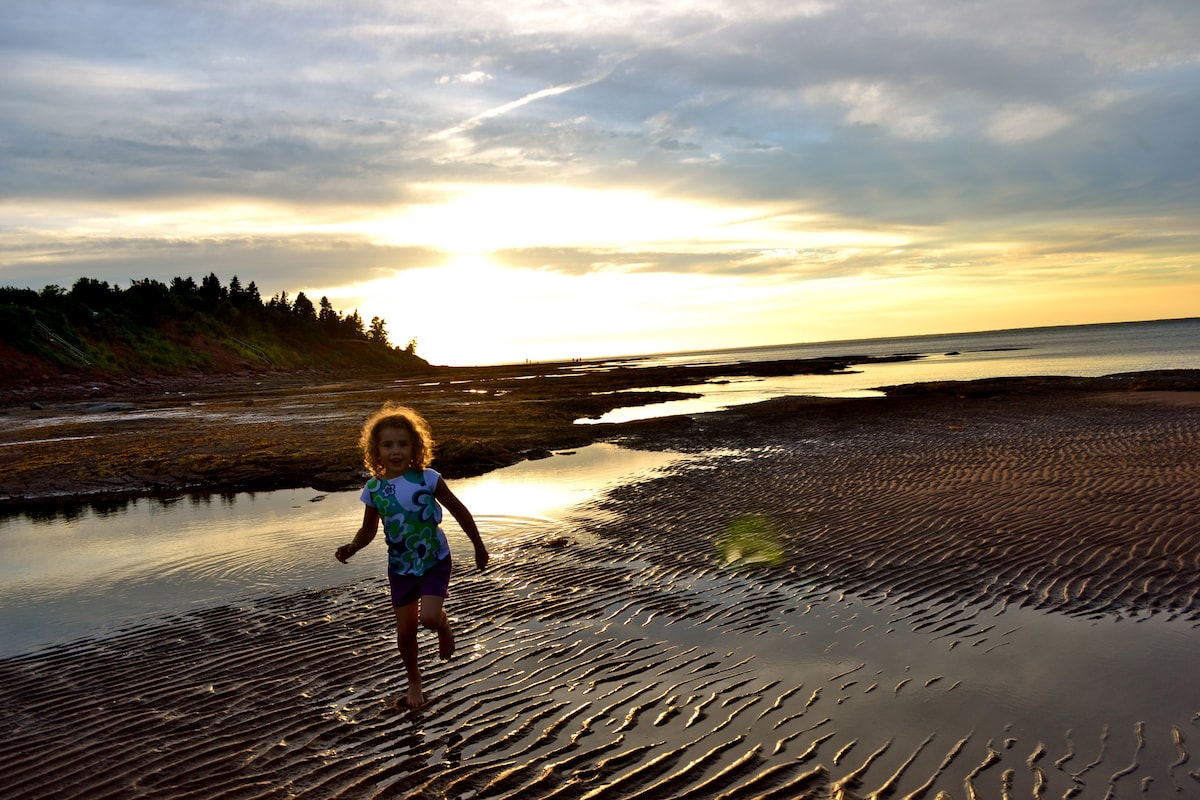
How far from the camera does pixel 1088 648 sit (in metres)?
6.85

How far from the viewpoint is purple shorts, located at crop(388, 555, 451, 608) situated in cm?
606

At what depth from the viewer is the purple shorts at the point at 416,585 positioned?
6059 millimetres

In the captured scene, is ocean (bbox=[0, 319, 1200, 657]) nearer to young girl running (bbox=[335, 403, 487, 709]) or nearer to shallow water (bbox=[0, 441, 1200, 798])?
shallow water (bbox=[0, 441, 1200, 798])

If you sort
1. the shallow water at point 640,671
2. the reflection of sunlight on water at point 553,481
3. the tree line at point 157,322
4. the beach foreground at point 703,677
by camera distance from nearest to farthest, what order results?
the beach foreground at point 703,677, the shallow water at point 640,671, the reflection of sunlight on water at point 553,481, the tree line at point 157,322

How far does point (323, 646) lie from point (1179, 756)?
698 cm

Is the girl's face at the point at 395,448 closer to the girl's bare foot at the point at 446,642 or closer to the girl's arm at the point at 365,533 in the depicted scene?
the girl's arm at the point at 365,533

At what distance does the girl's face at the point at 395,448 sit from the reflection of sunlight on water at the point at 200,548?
4.49 m

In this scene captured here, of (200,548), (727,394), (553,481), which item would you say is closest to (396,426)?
(200,548)

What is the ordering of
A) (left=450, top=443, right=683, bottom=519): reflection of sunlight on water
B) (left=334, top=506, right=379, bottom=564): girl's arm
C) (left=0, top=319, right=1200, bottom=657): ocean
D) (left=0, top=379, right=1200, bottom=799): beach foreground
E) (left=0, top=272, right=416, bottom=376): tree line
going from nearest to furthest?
1. (left=0, top=379, right=1200, bottom=799): beach foreground
2. (left=334, top=506, right=379, bottom=564): girl's arm
3. (left=0, top=319, right=1200, bottom=657): ocean
4. (left=450, top=443, right=683, bottom=519): reflection of sunlight on water
5. (left=0, top=272, right=416, bottom=376): tree line

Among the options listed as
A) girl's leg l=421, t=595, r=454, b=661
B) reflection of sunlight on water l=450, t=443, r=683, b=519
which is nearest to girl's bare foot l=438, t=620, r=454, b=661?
girl's leg l=421, t=595, r=454, b=661

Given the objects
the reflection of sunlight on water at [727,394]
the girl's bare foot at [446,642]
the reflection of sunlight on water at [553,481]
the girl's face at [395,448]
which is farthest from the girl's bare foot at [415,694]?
the reflection of sunlight on water at [727,394]

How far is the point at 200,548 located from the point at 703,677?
9521mm

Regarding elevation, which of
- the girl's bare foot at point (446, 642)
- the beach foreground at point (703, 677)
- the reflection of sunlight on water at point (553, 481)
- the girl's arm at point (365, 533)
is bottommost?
the beach foreground at point (703, 677)

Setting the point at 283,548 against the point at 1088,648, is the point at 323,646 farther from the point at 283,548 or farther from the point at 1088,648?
the point at 1088,648
